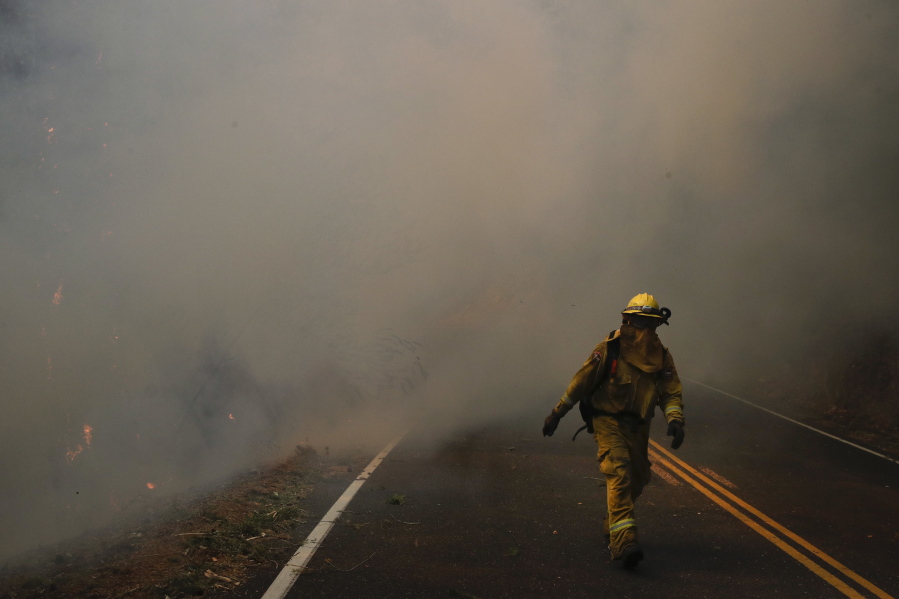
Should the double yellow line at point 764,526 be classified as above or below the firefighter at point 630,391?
below

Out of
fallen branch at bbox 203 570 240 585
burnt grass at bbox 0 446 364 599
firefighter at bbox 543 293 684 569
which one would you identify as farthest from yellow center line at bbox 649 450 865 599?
fallen branch at bbox 203 570 240 585

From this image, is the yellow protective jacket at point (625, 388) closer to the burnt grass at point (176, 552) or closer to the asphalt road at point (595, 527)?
the asphalt road at point (595, 527)

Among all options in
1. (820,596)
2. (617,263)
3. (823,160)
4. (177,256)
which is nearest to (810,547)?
(820,596)

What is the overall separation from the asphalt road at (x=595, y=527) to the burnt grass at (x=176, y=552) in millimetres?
436

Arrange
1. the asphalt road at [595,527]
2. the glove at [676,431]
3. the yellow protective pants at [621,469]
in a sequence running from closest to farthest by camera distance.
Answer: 1. the asphalt road at [595,527]
2. the yellow protective pants at [621,469]
3. the glove at [676,431]

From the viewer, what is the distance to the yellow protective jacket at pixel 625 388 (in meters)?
4.84

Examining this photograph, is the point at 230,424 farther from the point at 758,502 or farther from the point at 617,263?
the point at 617,263

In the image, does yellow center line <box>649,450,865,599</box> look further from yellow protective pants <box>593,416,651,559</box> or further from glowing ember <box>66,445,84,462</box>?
glowing ember <box>66,445,84,462</box>

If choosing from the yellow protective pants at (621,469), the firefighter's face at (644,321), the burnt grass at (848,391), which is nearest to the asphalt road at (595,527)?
the yellow protective pants at (621,469)

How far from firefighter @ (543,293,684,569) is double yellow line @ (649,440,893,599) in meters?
1.07

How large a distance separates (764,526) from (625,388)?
5.58ft

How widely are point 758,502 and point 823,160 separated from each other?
1242 centimetres

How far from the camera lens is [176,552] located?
183 inches

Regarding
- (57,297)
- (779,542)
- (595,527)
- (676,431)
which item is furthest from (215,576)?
(57,297)
